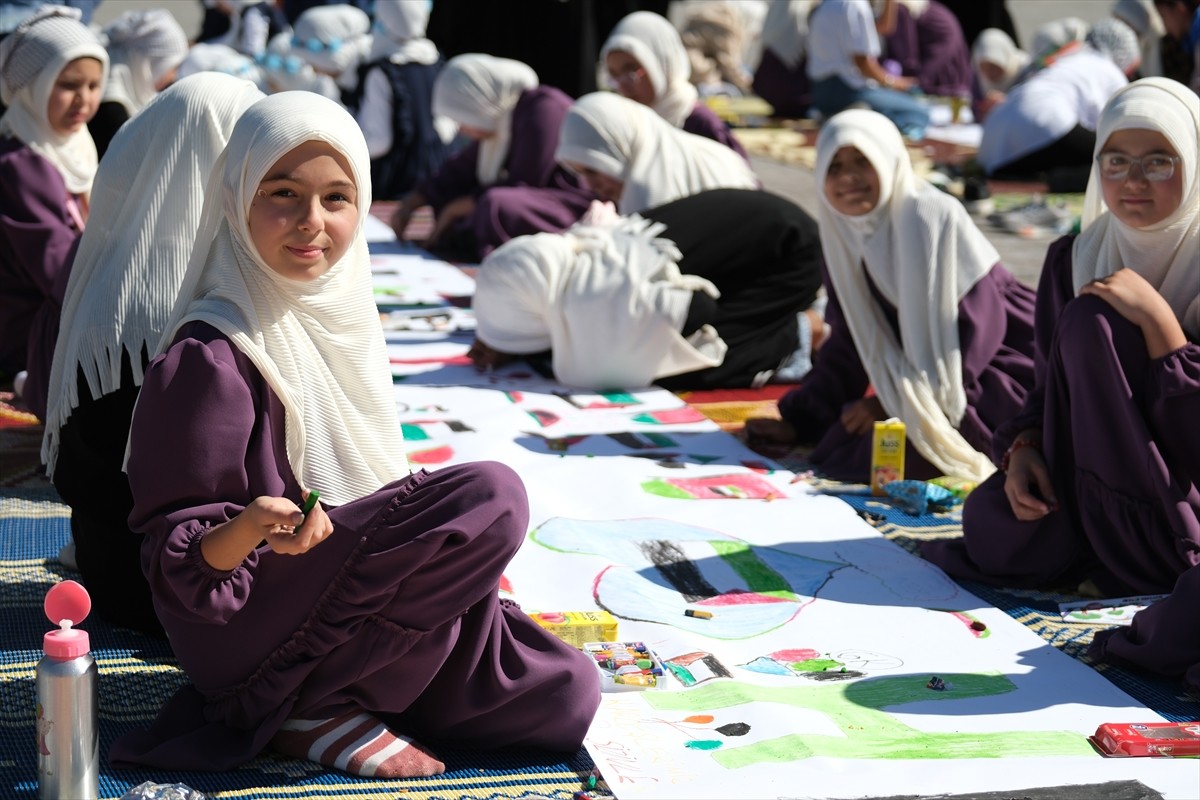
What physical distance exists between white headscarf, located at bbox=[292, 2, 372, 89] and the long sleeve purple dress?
6718mm

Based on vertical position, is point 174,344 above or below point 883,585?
above

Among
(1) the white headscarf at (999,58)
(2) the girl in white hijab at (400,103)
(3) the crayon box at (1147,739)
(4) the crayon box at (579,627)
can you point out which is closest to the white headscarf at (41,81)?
(4) the crayon box at (579,627)

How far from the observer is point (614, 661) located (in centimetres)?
269

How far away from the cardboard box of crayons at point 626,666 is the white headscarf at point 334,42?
23.1ft

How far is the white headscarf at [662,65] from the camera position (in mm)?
6757

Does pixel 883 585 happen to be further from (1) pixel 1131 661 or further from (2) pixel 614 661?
(2) pixel 614 661

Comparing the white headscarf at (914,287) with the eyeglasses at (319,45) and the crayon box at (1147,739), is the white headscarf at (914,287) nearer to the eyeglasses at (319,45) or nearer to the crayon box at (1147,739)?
the crayon box at (1147,739)

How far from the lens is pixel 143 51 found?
6715mm

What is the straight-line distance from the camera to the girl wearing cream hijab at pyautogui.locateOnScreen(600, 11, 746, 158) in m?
6.73

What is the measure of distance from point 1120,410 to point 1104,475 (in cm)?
14

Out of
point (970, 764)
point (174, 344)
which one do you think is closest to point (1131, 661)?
point (970, 764)

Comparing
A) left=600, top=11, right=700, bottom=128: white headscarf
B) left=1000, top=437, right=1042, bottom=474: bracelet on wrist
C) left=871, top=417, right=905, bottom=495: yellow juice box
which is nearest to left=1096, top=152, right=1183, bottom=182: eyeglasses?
left=1000, top=437, right=1042, bottom=474: bracelet on wrist

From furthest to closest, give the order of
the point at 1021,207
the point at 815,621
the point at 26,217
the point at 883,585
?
the point at 1021,207 < the point at 26,217 < the point at 883,585 < the point at 815,621

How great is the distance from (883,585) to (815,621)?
0.27 m
